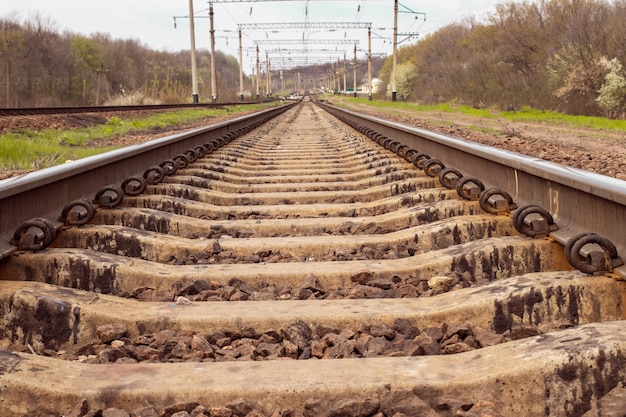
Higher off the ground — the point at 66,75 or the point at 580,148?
the point at 66,75

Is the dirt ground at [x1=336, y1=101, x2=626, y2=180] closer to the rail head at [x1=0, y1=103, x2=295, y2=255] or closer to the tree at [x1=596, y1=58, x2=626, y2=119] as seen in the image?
the rail head at [x1=0, y1=103, x2=295, y2=255]

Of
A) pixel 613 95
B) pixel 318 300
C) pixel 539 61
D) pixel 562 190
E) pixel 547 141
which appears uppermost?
pixel 539 61

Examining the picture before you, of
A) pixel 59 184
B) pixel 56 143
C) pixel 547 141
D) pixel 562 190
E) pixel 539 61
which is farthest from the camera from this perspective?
pixel 539 61

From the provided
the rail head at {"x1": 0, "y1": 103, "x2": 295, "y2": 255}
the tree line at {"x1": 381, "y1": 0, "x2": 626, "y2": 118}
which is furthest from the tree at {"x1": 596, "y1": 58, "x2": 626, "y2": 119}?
the rail head at {"x1": 0, "y1": 103, "x2": 295, "y2": 255}

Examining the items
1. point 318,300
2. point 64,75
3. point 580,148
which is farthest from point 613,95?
point 64,75

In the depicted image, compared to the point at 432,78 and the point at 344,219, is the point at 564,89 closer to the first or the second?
the point at 344,219

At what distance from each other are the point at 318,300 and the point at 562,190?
134cm

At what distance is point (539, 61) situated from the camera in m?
39.3

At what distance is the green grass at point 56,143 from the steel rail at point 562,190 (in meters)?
4.52

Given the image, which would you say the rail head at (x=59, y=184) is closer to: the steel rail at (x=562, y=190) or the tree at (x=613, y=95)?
the steel rail at (x=562, y=190)

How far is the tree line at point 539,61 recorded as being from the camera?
2673 cm

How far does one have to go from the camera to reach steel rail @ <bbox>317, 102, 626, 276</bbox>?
2471mm

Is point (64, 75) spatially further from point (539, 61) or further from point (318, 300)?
point (318, 300)

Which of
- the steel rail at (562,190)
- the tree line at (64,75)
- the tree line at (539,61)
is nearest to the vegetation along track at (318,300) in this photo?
the steel rail at (562,190)
